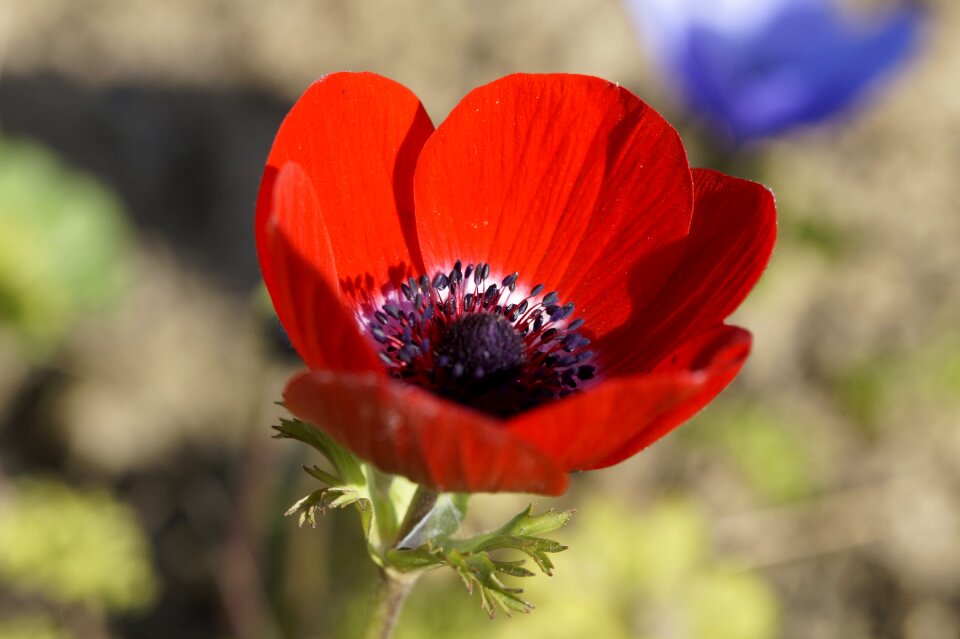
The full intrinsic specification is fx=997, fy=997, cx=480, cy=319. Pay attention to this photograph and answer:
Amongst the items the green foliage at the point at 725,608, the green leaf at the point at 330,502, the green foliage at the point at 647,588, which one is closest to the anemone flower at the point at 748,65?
the green foliage at the point at 647,588

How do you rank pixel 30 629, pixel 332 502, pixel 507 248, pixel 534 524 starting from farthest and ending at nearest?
1. pixel 30 629
2. pixel 507 248
3. pixel 534 524
4. pixel 332 502

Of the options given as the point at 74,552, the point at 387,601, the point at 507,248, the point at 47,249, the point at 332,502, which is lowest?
the point at 387,601

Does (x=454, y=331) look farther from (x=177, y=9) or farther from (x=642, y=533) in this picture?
(x=177, y=9)

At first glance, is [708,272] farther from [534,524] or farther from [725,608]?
[725,608]

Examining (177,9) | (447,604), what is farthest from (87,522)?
(177,9)

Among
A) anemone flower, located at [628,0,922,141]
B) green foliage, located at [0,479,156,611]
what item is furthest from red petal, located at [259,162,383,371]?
anemone flower, located at [628,0,922,141]

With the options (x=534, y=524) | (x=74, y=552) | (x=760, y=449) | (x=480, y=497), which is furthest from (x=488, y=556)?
(x=760, y=449)

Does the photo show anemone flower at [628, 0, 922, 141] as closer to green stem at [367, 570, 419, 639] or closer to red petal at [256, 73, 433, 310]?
red petal at [256, 73, 433, 310]
